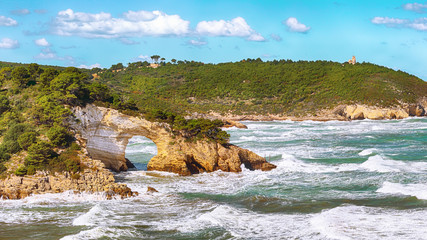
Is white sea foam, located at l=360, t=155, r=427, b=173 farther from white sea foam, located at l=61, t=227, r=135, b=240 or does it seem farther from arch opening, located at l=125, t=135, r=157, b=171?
white sea foam, located at l=61, t=227, r=135, b=240

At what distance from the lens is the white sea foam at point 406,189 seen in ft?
63.5

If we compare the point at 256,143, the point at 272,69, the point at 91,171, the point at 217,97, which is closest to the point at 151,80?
the point at 217,97

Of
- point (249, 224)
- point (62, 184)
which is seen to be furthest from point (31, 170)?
point (249, 224)

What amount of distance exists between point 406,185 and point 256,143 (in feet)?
67.3

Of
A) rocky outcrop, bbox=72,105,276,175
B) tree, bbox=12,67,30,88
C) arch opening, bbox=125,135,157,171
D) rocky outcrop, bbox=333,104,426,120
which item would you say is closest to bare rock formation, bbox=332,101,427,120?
rocky outcrop, bbox=333,104,426,120

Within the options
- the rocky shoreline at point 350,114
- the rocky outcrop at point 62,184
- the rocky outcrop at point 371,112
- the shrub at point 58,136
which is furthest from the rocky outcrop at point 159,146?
the rocky outcrop at point 371,112

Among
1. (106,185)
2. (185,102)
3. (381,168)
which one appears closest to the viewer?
(106,185)

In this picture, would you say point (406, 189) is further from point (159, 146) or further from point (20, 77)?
point (20, 77)

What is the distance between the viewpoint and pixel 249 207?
715 inches

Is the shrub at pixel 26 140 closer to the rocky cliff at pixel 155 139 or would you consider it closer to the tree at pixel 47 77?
the rocky cliff at pixel 155 139

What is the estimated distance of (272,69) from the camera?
121 metres

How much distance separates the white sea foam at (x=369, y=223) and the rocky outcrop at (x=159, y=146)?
8.70 m

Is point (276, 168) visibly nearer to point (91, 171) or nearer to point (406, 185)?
point (406, 185)

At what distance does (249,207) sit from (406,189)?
314 inches
